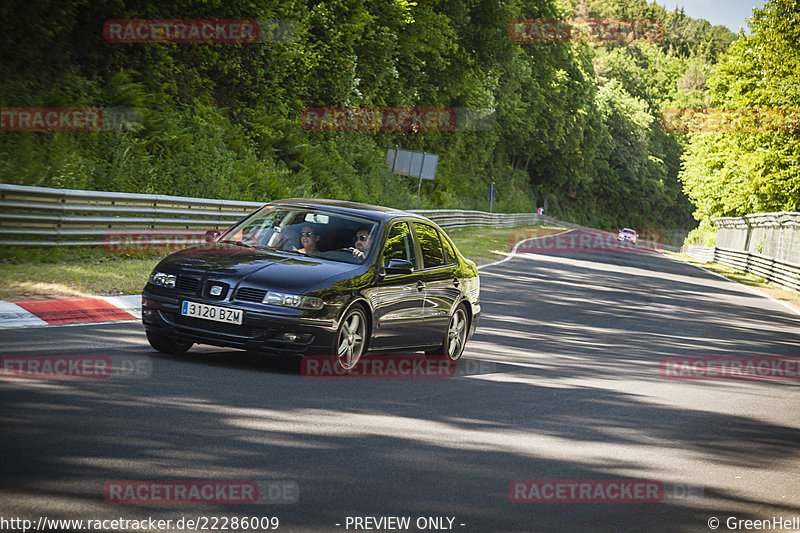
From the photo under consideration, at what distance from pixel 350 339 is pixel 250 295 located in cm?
114

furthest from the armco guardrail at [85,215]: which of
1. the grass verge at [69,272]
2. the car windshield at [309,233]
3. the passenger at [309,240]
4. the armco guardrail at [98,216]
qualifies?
the passenger at [309,240]

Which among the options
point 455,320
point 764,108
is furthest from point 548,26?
point 455,320

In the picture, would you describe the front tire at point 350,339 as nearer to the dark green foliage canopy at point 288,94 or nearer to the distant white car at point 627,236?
the dark green foliage canopy at point 288,94

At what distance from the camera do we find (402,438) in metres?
6.75

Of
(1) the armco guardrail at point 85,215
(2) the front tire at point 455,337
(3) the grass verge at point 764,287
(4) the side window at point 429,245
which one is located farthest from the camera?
(3) the grass verge at point 764,287

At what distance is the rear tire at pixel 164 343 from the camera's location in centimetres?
892

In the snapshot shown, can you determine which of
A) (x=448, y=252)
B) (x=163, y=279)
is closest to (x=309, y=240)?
(x=163, y=279)

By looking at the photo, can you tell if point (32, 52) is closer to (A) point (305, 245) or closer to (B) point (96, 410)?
(A) point (305, 245)

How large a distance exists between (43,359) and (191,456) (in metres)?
2.95

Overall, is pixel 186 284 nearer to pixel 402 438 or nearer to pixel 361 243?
pixel 361 243

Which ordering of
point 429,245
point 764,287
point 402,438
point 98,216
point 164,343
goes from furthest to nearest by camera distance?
point 764,287
point 98,216
point 429,245
point 164,343
point 402,438

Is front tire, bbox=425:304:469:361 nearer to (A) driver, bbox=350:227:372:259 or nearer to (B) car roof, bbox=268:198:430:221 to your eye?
(B) car roof, bbox=268:198:430:221

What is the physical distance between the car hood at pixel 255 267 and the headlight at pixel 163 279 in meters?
0.06

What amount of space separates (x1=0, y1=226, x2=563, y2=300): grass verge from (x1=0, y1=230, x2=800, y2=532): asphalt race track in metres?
1.58
